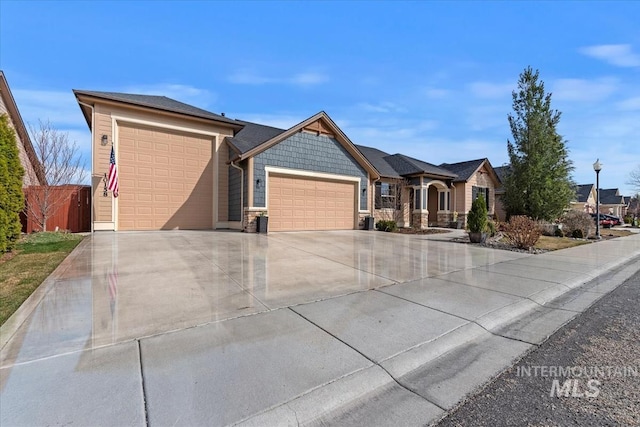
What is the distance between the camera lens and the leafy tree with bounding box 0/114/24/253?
696cm

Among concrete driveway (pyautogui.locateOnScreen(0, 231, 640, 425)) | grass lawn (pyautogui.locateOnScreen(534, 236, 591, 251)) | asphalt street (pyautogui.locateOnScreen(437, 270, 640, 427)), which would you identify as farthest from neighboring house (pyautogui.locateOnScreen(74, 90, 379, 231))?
asphalt street (pyautogui.locateOnScreen(437, 270, 640, 427))

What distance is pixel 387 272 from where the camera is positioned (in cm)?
593

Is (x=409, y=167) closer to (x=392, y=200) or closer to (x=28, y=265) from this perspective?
(x=392, y=200)

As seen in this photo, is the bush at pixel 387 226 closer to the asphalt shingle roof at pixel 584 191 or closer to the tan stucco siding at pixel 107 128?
the tan stucco siding at pixel 107 128

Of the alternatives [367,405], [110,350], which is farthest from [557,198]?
[110,350]

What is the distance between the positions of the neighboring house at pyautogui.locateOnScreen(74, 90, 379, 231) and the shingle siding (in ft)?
0.16

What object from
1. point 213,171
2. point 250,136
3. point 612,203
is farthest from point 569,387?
point 612,203

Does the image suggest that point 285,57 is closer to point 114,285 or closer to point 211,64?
point 211,64

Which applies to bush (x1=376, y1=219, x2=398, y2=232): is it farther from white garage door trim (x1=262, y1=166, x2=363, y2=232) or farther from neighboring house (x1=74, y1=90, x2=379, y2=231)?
white garage door trim (x1=262, y1=166, x2=363, y2=232)

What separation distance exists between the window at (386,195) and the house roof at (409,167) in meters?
1.58

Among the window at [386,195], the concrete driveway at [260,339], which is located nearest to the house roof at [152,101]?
the concrete driveway at [260,339]

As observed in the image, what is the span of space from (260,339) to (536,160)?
22.3 meters

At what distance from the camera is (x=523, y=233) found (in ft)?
32.7

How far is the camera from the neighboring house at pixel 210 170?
1216 cm
